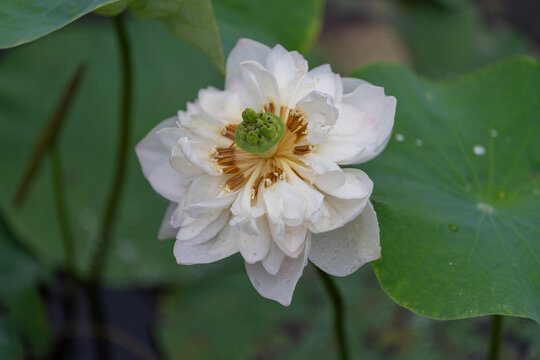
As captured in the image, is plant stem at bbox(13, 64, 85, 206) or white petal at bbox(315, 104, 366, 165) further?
plant stem at bbox(13, 64, 85, 206)

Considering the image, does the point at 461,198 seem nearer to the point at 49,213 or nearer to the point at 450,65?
the point at 49,213

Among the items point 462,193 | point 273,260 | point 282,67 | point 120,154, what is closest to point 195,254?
point 273,260

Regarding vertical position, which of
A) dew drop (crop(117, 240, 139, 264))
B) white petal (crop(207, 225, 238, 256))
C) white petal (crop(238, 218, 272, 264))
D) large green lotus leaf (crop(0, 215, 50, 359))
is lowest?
dew drop (crop(117, 240, 139, 264))

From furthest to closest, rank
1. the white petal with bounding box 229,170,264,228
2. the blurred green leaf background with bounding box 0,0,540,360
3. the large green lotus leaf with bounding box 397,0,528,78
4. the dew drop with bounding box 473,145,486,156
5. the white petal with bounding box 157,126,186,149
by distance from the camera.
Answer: the large green lotus leaf with bounding box 397,0,528,78
the blurred green leaf background with bounding box 0,0,540,360
the dew drop with bounding box 473,145,486,156
the white petal with bounding box 157,126,186,149
the white petal with bounding box 229,170,264,228

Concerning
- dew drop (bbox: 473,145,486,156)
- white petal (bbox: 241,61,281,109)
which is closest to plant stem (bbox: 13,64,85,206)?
white petal (bbox: 241,61,281,109)

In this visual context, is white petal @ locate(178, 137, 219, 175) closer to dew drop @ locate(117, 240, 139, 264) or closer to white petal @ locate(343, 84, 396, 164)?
white petal @ locate(343, 84, 396, 164)

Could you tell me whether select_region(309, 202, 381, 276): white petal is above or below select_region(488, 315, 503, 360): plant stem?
above

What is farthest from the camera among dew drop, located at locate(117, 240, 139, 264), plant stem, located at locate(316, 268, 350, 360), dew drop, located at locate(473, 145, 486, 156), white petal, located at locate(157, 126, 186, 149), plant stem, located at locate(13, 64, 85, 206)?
dew drop, located at locate(117, 240, 139, 264)
